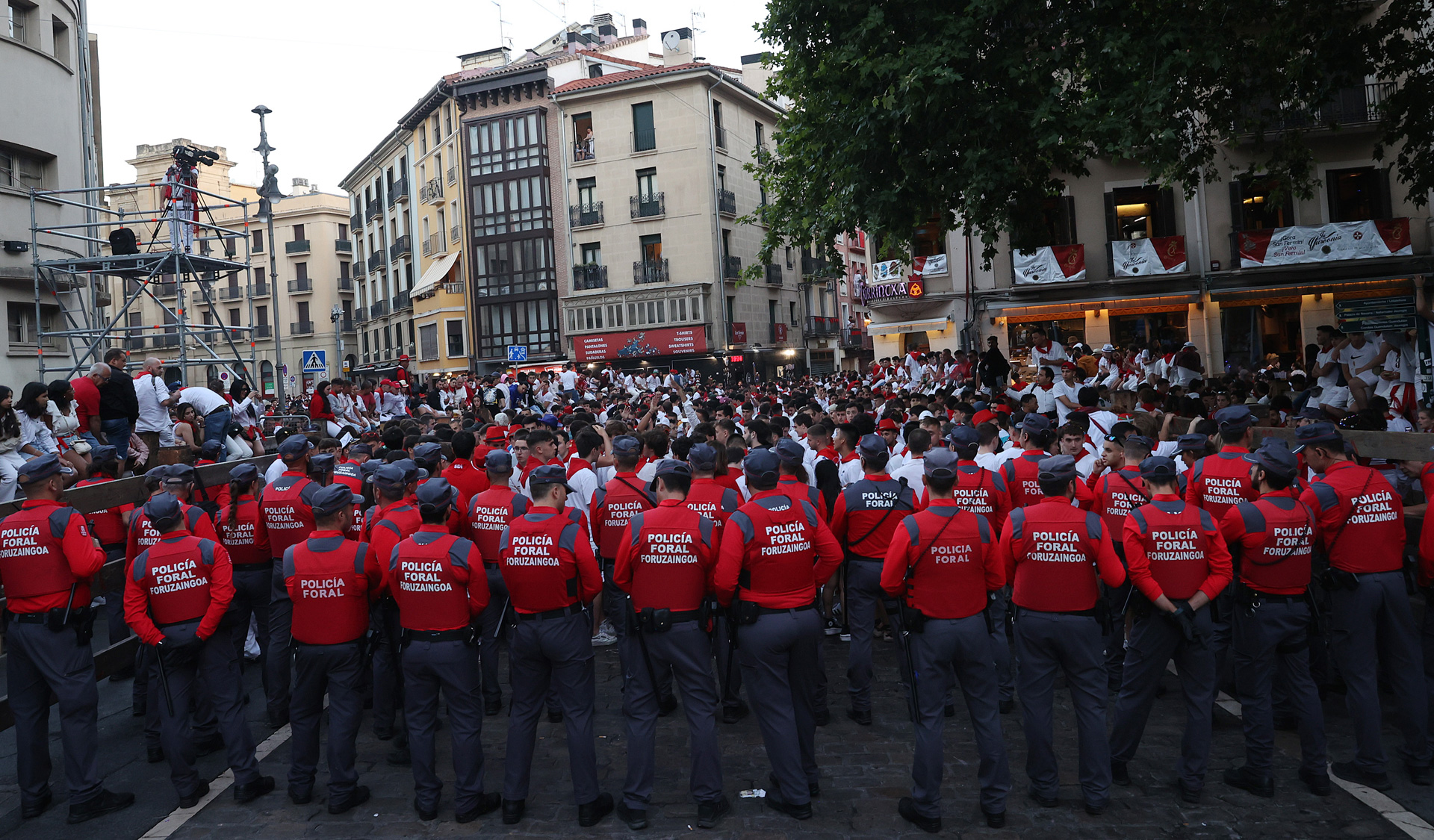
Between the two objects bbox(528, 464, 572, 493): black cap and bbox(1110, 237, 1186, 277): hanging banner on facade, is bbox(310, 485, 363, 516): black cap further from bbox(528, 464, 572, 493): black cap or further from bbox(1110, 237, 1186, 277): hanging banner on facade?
bbox(1110, 237, 1186, 277): hanging banner on facade

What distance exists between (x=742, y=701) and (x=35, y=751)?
15.1ft

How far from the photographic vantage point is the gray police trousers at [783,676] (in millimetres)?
5172

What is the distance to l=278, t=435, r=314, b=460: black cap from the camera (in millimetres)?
7164

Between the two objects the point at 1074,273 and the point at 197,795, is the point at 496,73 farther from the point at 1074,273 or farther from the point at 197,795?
the point at 197,795

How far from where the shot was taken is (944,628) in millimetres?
5059

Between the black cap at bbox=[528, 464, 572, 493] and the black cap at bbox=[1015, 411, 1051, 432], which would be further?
the black cap at bbox=[1015, 411, 1051, 432]

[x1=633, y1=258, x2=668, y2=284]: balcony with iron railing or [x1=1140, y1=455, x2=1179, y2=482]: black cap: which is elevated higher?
[x1=633, y1=258, x2=668, y2=284]: balcony with iron railing

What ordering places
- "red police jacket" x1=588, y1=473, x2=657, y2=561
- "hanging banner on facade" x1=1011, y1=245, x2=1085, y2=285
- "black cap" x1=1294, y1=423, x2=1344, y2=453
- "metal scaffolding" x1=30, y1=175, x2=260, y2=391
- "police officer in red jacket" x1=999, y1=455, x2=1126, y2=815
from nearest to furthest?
1. "police officer in red jacket" x1=999, y1=455, x2=1126, y2=815
2. "black cap" x1=1294, y1=423, x2=1344, y2=453
3. "red police jacket" x1=588, y1=473, x2=657, y2=561
4. "metal scaffolding" x1=30, y1=175, x2=260, y2=391
5. "hanging banner on facade" x1=1011, y1=245, x2=1085, y2=285

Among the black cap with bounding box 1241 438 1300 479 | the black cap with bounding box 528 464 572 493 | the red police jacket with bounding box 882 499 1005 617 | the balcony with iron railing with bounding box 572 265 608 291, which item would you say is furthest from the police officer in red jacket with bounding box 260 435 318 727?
the balcony with iron railing with bounding box 572 265 608 291

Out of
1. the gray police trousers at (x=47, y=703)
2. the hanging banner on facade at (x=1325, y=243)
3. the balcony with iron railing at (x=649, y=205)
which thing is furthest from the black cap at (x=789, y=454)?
the balcony with iron railing at (x=649, y=205)

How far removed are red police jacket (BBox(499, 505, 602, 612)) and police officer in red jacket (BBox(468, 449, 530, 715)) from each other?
112 centimetres

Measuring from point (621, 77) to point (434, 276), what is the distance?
12616 millimetres

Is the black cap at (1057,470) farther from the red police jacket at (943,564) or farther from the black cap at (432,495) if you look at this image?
the black cap at (432,495)

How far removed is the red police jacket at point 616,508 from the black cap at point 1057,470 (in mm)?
2932
